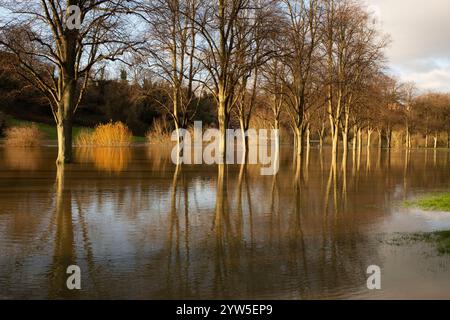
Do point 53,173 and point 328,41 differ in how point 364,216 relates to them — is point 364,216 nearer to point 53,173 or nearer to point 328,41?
point 53,173

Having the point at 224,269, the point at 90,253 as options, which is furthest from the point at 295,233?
the point at 90,253

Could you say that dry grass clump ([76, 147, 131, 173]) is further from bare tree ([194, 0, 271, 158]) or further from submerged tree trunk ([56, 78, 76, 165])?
bare tree ([194, 0, 271, 158])

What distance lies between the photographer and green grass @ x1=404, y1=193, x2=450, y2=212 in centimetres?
1237

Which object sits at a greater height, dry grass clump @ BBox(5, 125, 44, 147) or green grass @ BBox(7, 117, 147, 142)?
green grass @ BBox(7, 117, 147, 142)

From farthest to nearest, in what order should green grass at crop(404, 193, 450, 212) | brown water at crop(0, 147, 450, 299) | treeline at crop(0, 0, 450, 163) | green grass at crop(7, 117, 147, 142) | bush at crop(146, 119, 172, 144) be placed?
green grass at crop(7, 117, 147, 142) < bush at crop(146, 119, 172, 144) < treeline at crop(0, 0, 450, 163) < green grass at crop(404, 193, 450, 212) < brown water at crop(0, 147, 450, 299)

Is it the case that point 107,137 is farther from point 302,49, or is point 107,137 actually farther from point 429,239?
point 429,239

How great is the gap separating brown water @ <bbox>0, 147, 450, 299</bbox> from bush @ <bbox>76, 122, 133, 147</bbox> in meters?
40.3

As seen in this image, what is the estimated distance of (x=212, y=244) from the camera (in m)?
8.12

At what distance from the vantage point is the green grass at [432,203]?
12.4m

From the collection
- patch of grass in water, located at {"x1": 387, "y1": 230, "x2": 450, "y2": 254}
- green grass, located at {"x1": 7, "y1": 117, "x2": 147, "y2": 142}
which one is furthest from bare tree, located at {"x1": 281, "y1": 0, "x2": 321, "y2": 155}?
green grass, located at {"x1": 7, "y1": 117, "x2": 147, "y2": 142}

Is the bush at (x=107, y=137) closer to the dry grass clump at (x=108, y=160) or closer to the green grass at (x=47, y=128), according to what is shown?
the green grass at (x=47, y=128)

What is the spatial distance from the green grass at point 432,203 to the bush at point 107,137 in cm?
4471

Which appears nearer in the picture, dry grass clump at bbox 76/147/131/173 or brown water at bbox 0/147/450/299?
brown water at bbox 0/147/450/299

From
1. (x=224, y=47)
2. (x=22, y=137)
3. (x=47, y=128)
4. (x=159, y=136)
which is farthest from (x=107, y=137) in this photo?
(x=224, y=47)
